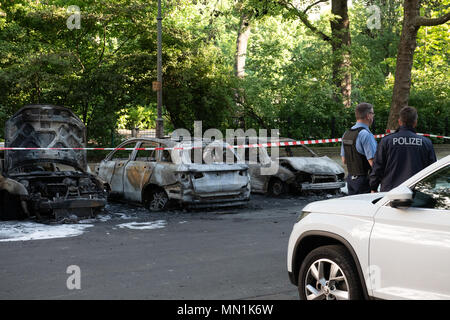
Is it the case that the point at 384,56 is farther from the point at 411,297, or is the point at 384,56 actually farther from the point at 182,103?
the point at 411,297

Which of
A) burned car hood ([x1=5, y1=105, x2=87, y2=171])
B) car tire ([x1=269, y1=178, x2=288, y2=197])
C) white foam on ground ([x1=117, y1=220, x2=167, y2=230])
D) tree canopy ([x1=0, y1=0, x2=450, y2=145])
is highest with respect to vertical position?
tree canopy ([x1=0, y1=0, x2=450, y2=145])

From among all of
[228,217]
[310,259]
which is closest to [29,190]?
[228,217]

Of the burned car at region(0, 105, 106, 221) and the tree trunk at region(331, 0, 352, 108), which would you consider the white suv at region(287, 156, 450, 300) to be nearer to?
the burned car at region(0, 105, 106, 221)

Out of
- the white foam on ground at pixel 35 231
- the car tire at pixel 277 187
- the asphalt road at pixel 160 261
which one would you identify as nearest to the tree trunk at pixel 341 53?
the car tire at pixel 277 187

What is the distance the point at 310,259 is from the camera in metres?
5.18

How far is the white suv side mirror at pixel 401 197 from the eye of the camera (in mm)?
4359

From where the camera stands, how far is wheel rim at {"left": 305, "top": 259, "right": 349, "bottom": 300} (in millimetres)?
4875

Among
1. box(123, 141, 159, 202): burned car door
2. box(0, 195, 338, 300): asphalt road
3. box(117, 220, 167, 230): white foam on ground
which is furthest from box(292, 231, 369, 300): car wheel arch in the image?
box(123, 141, 159, 202): burned car door

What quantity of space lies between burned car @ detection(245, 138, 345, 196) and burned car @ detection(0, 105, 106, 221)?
4746mm

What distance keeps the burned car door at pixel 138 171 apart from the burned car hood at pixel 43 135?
0.99 metres

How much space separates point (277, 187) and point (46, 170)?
568 centimetres

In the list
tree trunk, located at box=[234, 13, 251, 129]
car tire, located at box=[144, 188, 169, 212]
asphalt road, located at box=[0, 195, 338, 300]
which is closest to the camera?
asphalt road, located at box=[0, 195, 338, 300]

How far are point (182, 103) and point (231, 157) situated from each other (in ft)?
34.5

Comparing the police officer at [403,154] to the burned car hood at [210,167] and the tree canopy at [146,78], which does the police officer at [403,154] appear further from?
the tree canopy at [146,78]
